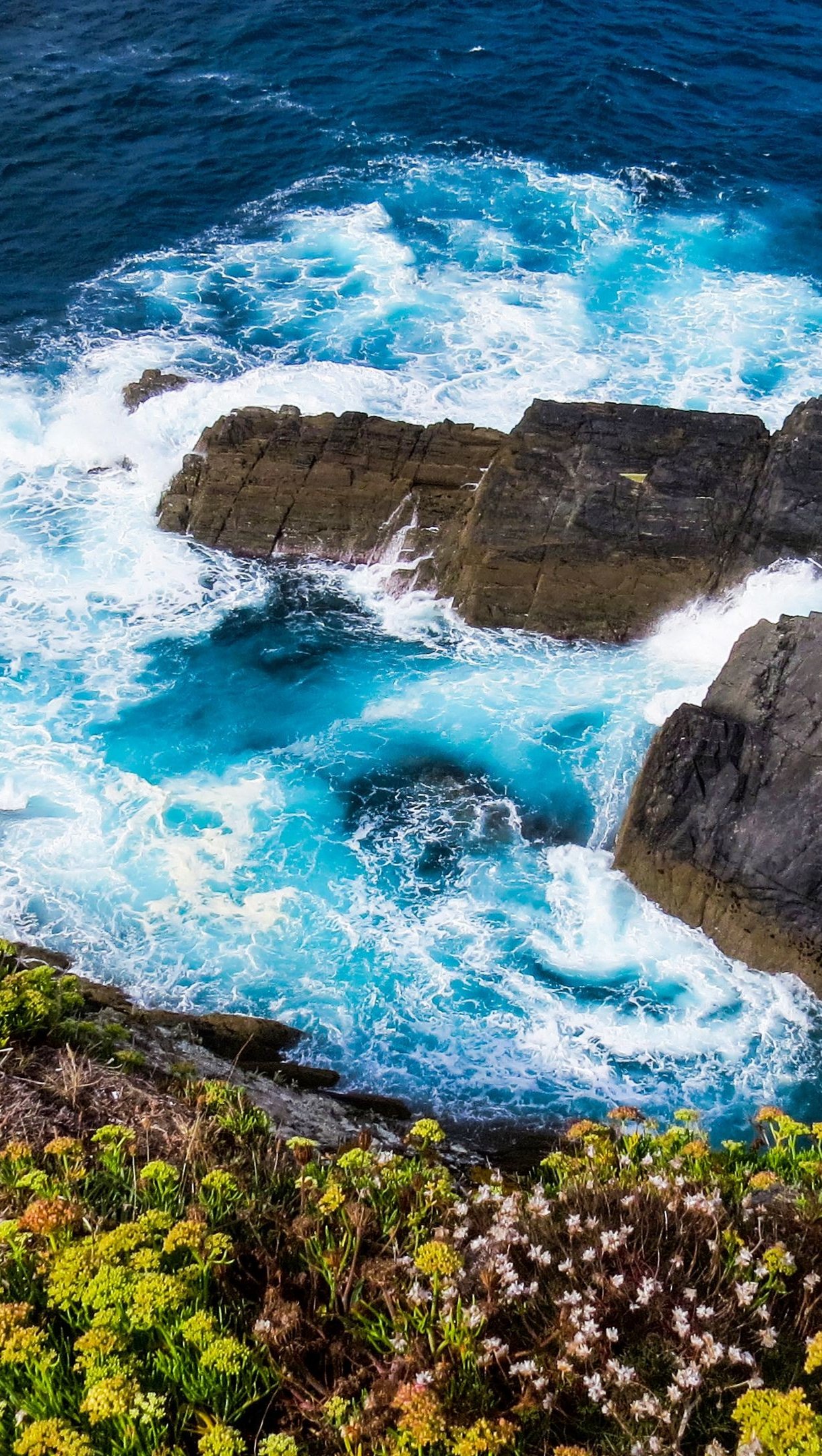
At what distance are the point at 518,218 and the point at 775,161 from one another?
31.0 ft

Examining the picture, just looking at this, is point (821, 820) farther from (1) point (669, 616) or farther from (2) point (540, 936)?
(1) point (669, 616)

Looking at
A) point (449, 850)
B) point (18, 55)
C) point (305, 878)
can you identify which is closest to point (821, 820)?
point (449, 850)

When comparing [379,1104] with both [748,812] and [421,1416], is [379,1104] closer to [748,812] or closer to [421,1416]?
[748,812]

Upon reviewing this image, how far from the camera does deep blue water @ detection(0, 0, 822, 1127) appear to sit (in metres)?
16.9

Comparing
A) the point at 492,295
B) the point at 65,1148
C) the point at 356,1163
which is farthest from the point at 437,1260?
the point at 492,295

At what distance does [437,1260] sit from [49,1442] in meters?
2.09

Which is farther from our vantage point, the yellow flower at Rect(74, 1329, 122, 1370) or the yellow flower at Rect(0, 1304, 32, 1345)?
the yellow flower at Rect(0, 1304, 32, 1345)

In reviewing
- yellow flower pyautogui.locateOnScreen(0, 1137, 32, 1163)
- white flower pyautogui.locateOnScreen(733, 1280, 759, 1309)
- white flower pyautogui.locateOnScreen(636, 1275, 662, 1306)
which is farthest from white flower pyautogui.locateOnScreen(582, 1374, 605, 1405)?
yellow flower pyautogui.locateOnScreen(0, 1137, 32, 1163)

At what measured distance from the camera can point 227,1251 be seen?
6.72m

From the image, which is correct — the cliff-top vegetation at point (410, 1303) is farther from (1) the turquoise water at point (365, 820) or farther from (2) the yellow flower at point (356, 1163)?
(1) the turquoise water at point (365, 820)

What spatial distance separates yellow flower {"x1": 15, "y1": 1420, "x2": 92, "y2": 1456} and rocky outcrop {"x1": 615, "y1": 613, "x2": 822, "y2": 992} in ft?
44.0

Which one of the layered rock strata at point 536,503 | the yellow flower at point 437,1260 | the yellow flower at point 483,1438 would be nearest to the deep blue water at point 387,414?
the layered rock strata at point 536,503

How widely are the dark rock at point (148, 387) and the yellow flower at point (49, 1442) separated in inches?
997

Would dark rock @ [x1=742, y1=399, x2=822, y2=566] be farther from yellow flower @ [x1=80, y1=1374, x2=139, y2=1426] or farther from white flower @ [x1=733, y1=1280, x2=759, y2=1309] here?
yellow flower @ [x1=80, y1=1374, x2=139, y2=1426]
